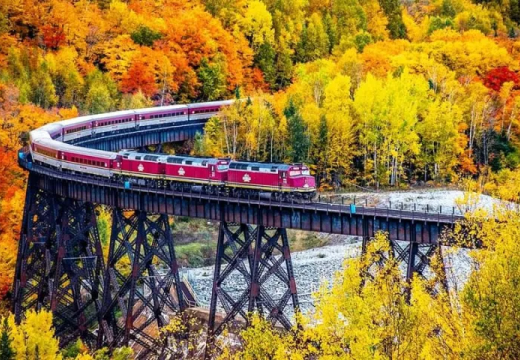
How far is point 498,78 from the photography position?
281 feet

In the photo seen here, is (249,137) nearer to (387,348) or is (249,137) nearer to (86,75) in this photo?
(86,75)

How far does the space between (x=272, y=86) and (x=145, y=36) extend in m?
16.6

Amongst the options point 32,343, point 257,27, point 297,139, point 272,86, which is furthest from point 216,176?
point 257,27

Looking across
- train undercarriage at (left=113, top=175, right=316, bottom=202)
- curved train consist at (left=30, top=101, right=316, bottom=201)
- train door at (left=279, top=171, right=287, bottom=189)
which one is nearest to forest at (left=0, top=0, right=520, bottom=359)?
curved train consist at (left=30, top=101, right=316, bottom=201)

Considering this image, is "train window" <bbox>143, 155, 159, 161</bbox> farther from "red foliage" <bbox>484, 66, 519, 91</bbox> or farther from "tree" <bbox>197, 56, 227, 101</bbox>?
"red foliage" <bbox>484, 66, 519, 91</bbox>

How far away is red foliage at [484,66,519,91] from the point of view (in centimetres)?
8494

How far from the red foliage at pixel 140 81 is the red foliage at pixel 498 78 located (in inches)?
1331

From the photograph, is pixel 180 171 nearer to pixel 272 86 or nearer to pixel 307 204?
pixel 307 204

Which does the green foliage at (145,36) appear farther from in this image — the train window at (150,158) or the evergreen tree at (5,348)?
the evergreen tree at (5,348)

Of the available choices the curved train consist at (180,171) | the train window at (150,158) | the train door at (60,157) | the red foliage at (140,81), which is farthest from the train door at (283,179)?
the red foliage at (140,81)

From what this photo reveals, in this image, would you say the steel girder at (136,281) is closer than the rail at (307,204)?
No

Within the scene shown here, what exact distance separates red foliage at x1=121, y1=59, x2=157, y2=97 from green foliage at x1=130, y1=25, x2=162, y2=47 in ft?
20.1

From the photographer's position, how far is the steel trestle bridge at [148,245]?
137ft

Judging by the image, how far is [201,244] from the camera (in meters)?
69.6
